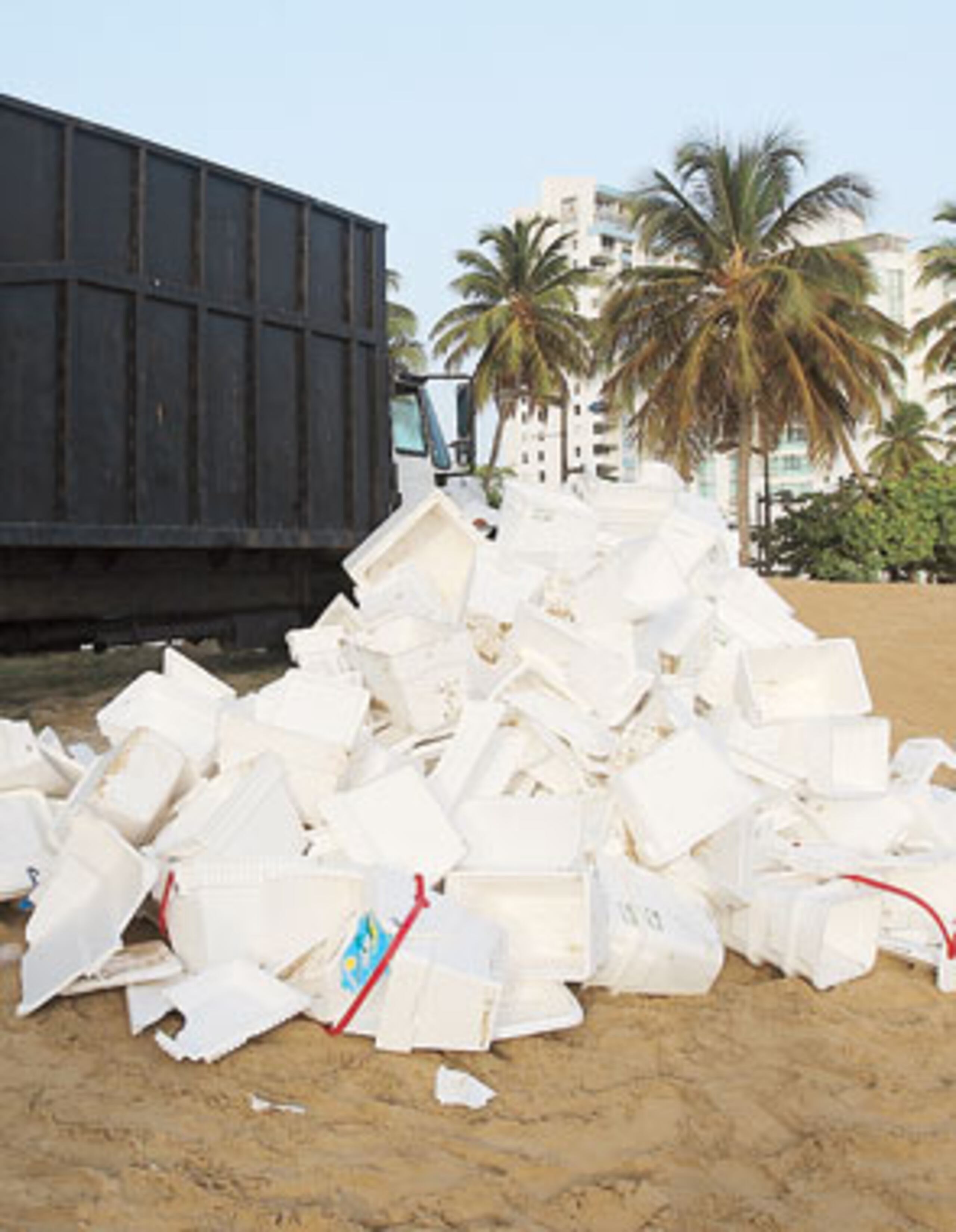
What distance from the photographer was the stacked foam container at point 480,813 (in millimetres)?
2898

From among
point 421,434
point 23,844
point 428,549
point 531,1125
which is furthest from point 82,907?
point 421,434

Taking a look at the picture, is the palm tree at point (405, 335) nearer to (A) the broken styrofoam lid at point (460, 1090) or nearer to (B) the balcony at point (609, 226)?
(A) the broken styrofoam lid at point (460, 1090)

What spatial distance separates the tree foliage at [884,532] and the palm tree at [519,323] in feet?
28.3

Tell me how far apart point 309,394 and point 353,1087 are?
17.9 ft

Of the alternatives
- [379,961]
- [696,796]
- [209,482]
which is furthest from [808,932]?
[209,482]

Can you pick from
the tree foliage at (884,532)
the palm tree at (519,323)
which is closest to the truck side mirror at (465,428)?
the tree foliage at (884,532)

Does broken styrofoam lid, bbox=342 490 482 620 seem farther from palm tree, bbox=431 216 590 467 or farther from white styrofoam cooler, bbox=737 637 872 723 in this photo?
palm tree, bbox=431 216 590 467

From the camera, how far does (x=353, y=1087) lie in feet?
8.41

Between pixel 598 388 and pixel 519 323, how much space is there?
35.3m

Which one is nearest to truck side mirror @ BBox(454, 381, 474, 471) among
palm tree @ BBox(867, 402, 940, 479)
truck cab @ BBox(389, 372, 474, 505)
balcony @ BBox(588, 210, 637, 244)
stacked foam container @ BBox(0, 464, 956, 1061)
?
truck cab @ BBox(389, 372, 474, 505)

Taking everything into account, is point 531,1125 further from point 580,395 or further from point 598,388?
point 580,395

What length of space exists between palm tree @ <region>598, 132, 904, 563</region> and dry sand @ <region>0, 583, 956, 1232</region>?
19.0 meters

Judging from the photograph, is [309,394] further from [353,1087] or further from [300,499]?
[353,1087]

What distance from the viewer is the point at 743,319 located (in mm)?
20766
